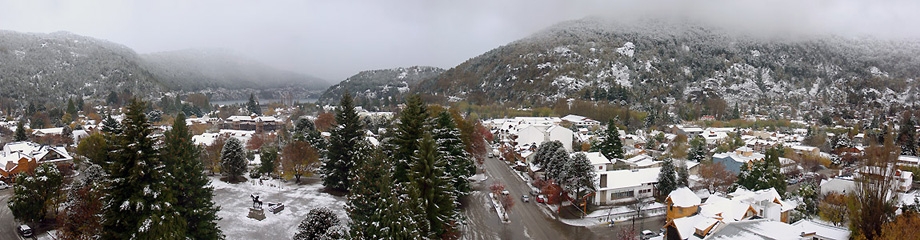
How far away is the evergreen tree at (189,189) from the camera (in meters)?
16.1

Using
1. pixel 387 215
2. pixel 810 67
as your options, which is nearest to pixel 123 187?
pixel 387 215

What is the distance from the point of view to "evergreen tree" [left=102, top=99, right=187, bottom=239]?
43.9 ft

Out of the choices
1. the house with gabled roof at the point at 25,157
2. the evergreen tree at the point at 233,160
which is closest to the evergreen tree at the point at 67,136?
the house with gabled roof at the point at 25,157

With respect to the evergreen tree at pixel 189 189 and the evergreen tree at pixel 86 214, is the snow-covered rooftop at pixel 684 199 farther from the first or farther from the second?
the evergreen tree at pixel 86 214

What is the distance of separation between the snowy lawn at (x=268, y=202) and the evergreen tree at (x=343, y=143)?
104 cm

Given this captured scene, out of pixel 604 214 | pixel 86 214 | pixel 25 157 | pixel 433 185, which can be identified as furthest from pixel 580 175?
pixel 25 157

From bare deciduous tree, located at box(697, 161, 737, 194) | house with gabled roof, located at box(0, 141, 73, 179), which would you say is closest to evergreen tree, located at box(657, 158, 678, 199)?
bare deciduous tree, located at box(697, 161, 737, 194)

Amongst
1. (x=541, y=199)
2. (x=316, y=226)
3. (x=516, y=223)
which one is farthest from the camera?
(x=541, y=199)

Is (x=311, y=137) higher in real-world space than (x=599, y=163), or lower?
higher

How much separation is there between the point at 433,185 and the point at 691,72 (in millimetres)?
141488

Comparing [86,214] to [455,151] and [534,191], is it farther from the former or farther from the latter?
[534,191]

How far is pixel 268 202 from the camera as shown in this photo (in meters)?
25.0

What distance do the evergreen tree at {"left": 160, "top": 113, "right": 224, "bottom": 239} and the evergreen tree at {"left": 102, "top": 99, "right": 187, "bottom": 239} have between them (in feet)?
5.78

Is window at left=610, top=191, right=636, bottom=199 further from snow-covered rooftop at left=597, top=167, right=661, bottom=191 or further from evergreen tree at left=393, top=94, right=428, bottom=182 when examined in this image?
evergreen tree at left=393, top=94, right=428, bottom=182
